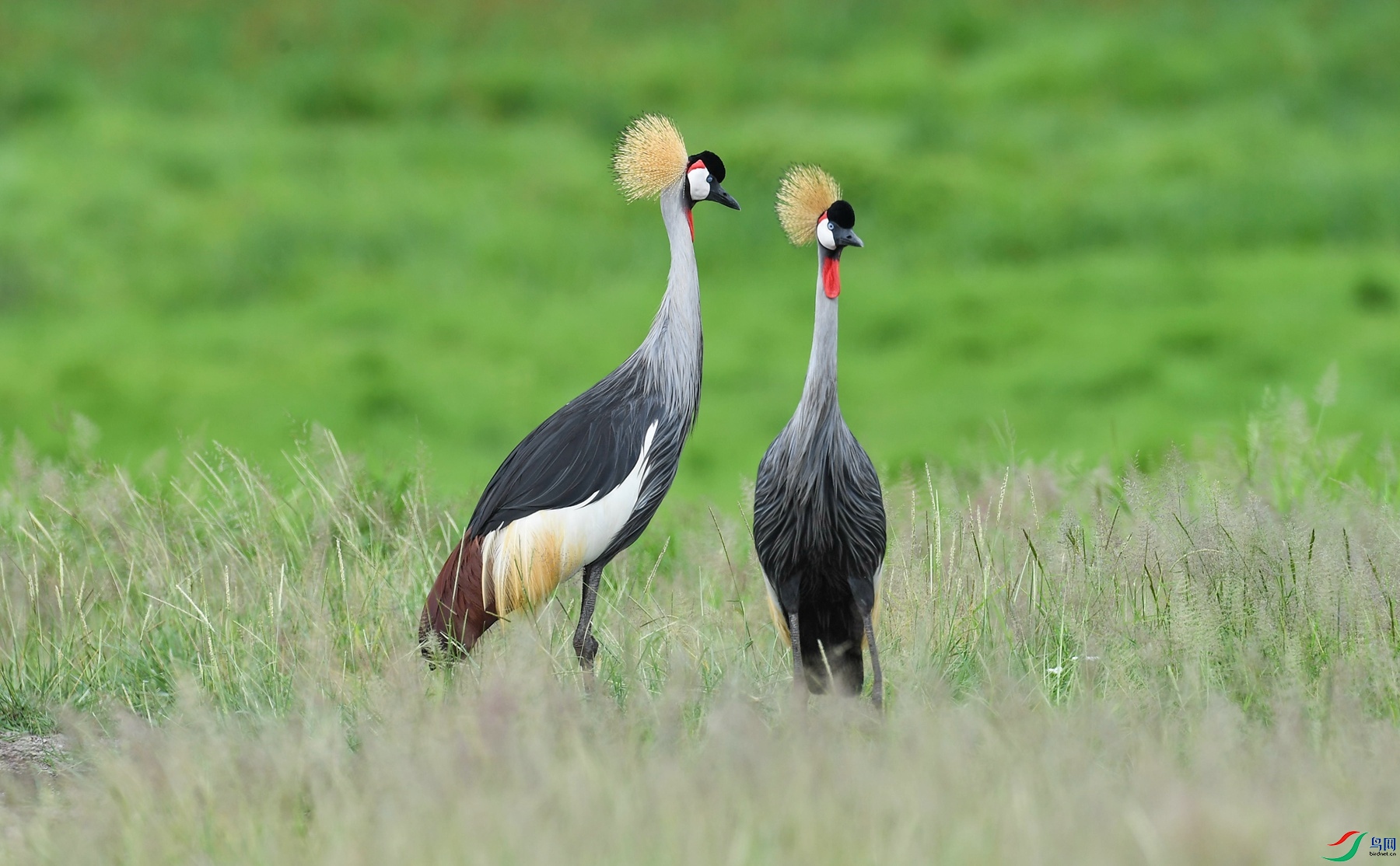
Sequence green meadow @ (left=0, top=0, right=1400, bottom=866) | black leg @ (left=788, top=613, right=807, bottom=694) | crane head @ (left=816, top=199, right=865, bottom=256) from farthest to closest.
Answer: crane head @ (left=816, top=199, right=865, bottom=256)
black leg @ (left=788, top=613, right=807, bottom=694)
green meadow @ (left=0, top=0, right=1400, bottom=866)

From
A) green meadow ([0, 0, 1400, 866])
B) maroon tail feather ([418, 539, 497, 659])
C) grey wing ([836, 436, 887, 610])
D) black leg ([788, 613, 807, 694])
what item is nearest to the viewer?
green meadow ([0, 0, 1400, 866])

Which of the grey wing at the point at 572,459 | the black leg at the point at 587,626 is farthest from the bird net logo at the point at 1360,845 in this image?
the grey wing at the point at 572,459

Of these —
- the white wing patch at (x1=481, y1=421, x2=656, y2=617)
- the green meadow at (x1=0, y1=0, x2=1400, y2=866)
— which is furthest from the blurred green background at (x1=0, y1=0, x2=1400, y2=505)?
the white wing patch at (x1=481, y1=421, x2=656, y2=617)

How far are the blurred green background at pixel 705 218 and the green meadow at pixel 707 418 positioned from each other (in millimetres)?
45

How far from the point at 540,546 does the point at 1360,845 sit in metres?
2.43

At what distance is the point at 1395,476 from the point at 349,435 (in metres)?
5.62

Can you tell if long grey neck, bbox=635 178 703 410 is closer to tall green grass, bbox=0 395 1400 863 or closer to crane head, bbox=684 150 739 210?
crane head, bbox=684 150 739 210

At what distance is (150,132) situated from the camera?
44.1 feet

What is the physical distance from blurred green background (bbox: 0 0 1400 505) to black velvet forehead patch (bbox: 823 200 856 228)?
3.27m

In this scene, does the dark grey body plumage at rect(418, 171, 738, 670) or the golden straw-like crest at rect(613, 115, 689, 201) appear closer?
the dark grey body plumage at rect(418, 171, 738, 670)

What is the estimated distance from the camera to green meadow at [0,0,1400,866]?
3412 mm

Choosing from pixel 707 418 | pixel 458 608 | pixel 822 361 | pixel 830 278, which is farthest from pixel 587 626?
pixel 707 418

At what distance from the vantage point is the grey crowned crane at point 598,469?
4.77 m

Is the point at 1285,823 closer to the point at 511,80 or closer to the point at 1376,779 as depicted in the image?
the point at 1376,779
